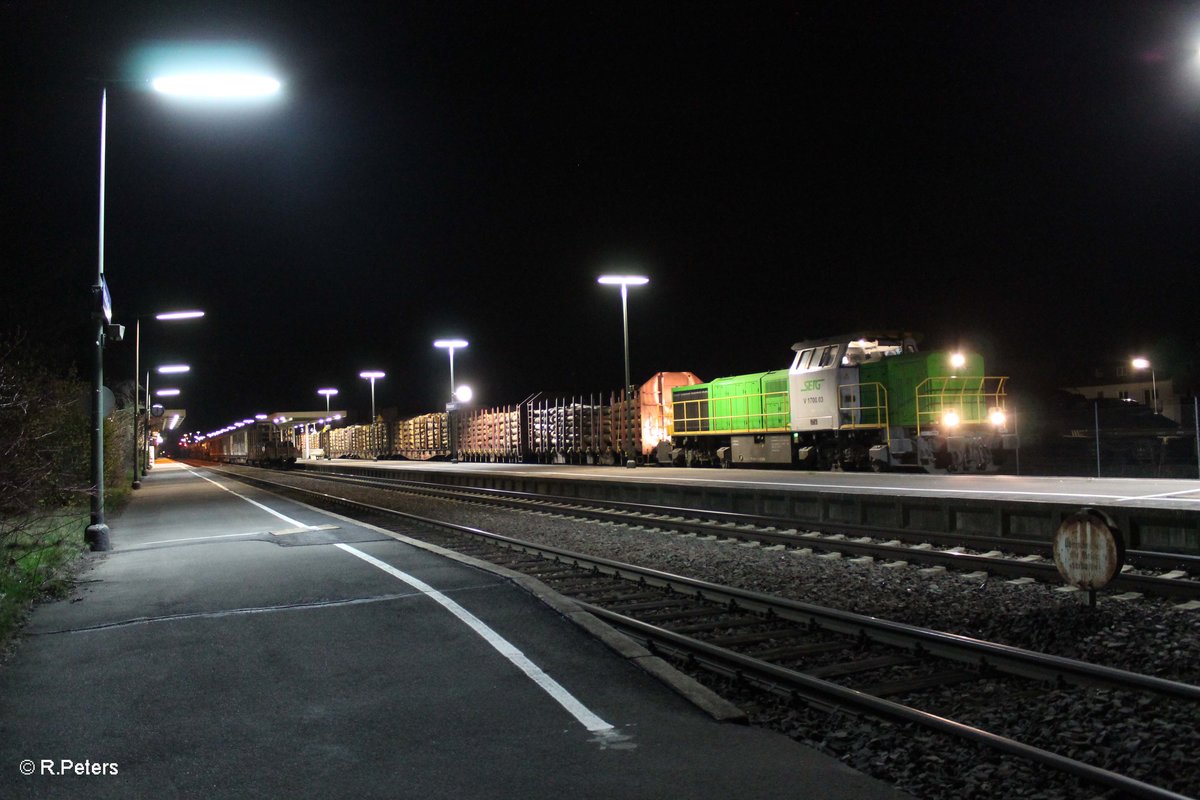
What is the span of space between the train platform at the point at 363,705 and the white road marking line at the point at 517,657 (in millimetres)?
20

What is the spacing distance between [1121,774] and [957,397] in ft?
61.5

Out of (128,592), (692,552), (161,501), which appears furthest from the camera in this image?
(161,501)

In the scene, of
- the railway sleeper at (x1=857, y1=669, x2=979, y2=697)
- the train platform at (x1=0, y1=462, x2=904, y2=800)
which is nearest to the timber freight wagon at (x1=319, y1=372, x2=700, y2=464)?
the train platform at (x1=0, y1=462, x2=904, y2=800)

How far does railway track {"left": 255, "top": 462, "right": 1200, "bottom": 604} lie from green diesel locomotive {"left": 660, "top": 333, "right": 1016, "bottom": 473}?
7.86 meters

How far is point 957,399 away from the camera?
21.9 metres

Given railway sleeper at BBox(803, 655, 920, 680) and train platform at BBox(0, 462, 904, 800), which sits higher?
train platform at BBox(0, 462, 904, 800)

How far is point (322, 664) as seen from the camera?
259 inches

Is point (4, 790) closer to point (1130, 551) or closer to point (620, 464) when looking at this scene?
point (1130, 551)

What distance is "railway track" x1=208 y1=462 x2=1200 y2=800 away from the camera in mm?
5113

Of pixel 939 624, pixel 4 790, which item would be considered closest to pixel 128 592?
pixel 4 790

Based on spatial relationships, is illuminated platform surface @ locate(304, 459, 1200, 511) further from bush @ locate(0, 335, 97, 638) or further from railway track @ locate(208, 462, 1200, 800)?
bush @ locate(0, 335, 97, 638)

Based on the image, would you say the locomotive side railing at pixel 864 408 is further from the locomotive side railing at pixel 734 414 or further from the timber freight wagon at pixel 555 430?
the timber freight wagon at pixel 555 430

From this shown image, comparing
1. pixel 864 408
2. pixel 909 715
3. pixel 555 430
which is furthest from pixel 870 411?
pixel 555 430

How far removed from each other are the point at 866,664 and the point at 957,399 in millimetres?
17159
